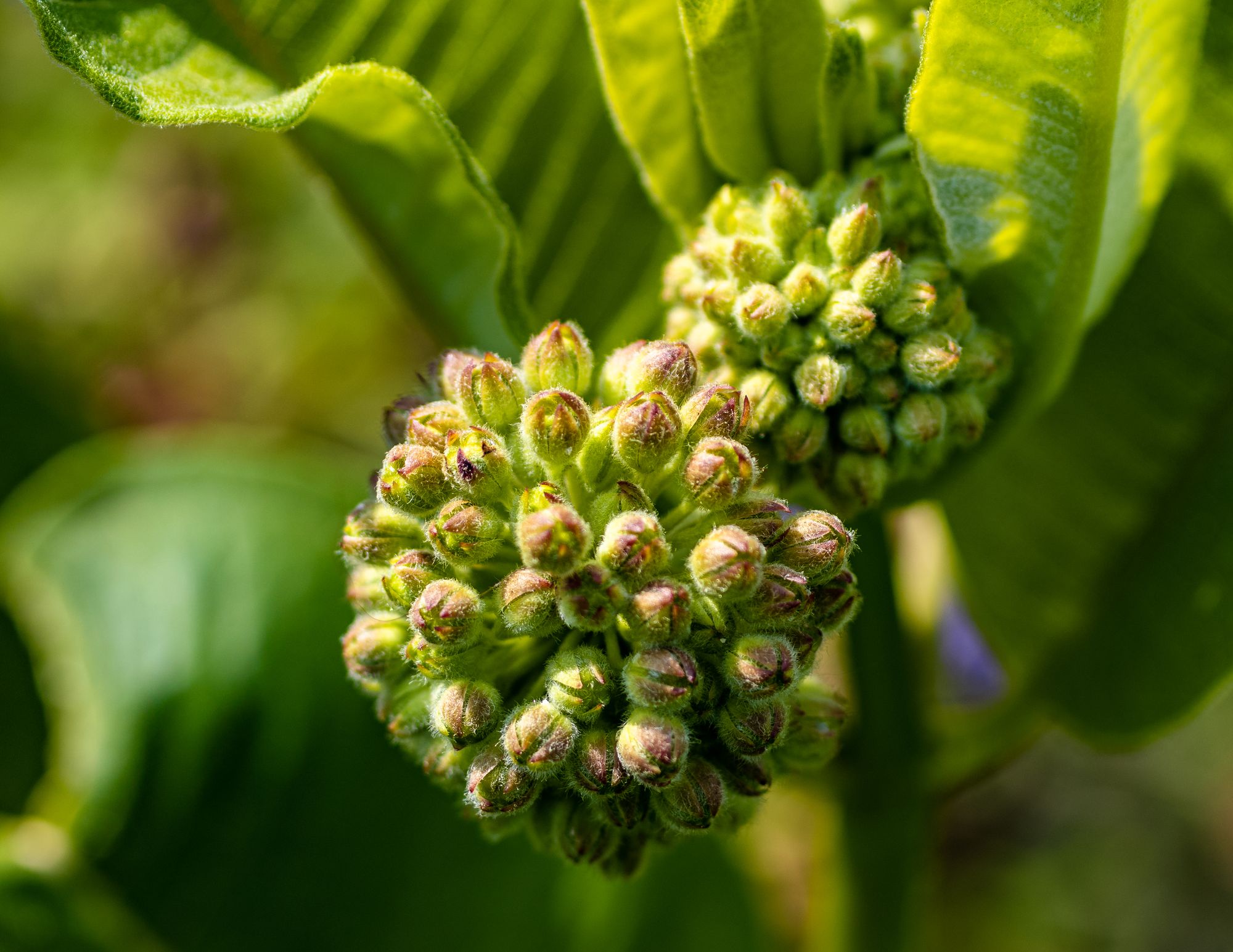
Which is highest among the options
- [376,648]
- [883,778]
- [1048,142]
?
[1048,142]

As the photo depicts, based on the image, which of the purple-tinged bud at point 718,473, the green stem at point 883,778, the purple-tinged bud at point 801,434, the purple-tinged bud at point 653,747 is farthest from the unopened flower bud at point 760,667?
the green stem at point 883,778

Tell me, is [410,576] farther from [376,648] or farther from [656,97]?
[656,97]

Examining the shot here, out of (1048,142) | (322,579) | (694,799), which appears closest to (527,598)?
(694,799)

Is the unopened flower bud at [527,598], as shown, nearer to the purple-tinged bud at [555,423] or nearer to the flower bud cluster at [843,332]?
the purple-tinged bud at [555,423]

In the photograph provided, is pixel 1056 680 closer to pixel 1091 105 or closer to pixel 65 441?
pixel 1091 105

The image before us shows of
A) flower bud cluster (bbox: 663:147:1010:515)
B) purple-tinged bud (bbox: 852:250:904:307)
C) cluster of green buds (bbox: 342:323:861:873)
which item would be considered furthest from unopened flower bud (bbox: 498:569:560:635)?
purple-tinged bud (bbox: 852:250:904:307)

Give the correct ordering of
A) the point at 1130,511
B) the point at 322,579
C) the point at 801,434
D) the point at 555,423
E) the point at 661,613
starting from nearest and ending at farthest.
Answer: the point at 661,613 → the point at 555,423 → the point at 801,434 → the point at 1130,511 → the point at 322,579

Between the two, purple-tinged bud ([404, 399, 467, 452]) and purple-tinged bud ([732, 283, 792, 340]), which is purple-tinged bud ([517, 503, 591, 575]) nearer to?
purple-tinged bud ([404, 399, 467, 452])
